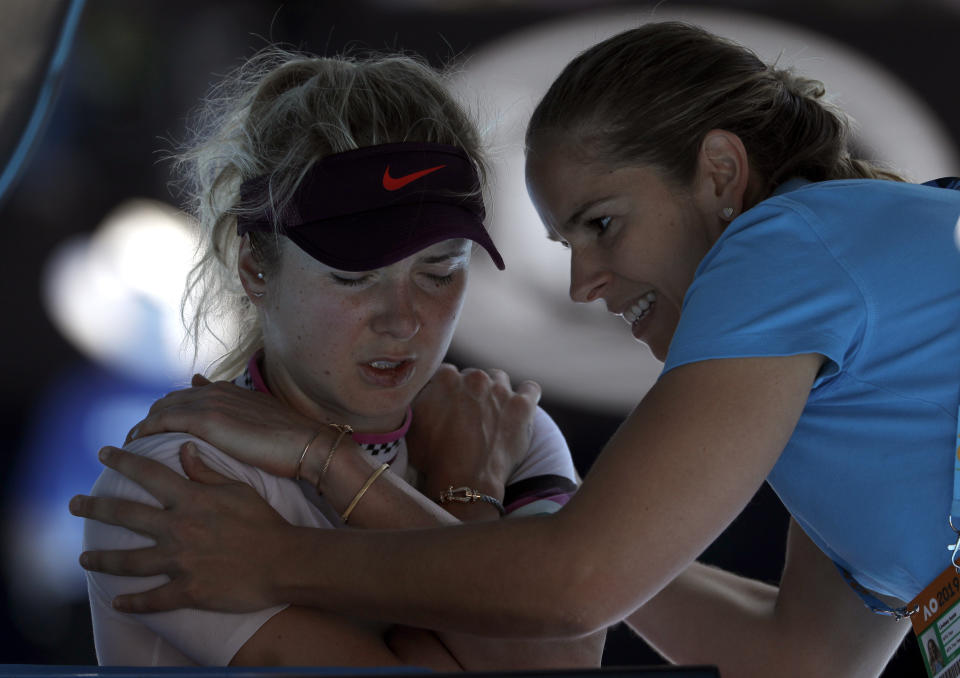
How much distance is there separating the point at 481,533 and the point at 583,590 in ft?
0.38

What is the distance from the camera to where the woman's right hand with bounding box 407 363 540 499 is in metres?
1.35

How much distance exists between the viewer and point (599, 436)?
132 inches

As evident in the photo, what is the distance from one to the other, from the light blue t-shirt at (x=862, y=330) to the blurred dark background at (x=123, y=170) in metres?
2.31

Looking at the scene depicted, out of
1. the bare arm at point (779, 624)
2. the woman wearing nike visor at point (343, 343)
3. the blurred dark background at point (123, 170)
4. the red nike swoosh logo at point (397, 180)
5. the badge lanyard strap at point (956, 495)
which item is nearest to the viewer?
the badge lanyard strap at point (956, 495)

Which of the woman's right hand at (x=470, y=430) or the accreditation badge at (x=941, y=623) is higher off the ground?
the woman's right hand at (x=470, y=430)

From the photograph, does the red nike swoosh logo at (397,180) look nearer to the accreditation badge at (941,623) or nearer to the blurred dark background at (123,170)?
the accreditation badge at (941,623)

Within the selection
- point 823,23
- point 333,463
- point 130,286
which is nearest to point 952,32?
point 823,23

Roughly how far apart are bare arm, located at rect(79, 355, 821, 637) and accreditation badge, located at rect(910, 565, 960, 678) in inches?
11.6

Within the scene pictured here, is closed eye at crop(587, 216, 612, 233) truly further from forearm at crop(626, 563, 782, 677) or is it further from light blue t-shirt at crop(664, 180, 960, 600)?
forearm at crop(626, 563, 782, 677)

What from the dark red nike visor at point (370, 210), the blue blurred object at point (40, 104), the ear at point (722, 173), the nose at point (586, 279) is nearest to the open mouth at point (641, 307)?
the nose at point (586, 279)

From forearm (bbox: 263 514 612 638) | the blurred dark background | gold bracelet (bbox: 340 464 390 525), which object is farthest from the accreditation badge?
the blurred dark background

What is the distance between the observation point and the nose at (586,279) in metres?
1.31

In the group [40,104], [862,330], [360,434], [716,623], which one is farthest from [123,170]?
[862,330]

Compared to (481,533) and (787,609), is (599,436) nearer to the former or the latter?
(787,609)
